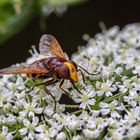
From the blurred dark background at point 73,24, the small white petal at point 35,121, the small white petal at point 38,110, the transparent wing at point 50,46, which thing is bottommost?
the small white petal at point 35,121

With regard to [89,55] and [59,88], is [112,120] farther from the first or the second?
[89,55]

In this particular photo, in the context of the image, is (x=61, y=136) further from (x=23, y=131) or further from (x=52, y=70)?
(x=52, y=70)

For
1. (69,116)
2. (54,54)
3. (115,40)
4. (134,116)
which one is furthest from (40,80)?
(115,40)

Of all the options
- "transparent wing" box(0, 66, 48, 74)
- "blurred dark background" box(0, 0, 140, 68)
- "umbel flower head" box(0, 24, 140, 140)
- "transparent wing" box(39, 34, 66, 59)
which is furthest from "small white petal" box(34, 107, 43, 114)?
"blurred dark background" box(0, 0, 140, 68)

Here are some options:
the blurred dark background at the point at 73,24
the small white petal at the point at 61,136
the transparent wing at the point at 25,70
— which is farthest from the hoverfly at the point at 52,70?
the blurred dark background at the point at 73,24

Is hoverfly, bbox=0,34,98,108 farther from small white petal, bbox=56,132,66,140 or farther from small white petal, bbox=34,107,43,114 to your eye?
small white petal, bbox=56,132,66,140

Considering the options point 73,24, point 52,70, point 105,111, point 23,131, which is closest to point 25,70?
point 52,70

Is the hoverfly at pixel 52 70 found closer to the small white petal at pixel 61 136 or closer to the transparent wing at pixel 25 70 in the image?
the transparent wing at pixel 25 70
